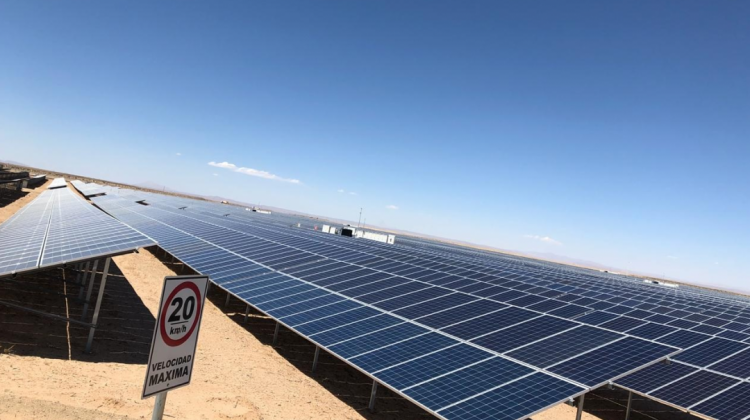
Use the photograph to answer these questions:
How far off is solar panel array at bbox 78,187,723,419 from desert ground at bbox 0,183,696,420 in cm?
189

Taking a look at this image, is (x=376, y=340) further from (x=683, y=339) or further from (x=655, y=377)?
(x=683, y=339)

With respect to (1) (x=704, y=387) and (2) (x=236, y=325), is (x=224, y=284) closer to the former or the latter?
(2) (x=236, y=325)

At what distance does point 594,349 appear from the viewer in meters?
11.4

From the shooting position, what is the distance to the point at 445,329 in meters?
12.9

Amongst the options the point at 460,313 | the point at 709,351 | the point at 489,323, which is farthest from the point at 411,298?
the point at 709,351

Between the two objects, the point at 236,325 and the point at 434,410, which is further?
the point at 236,325

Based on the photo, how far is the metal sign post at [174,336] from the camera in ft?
13.1

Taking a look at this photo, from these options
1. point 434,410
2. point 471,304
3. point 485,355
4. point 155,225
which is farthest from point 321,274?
point 155,225

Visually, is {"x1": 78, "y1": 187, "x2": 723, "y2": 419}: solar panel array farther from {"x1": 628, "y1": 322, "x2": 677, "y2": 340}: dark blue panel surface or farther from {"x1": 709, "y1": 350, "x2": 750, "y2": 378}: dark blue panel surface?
{"x1": 709, "y1": 350, "x2": 750, "y2": 378}: dark blue panel surface

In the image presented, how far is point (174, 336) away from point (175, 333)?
30mm

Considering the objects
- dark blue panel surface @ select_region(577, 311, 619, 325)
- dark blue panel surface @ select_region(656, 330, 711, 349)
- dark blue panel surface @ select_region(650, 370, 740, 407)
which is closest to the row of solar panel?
dark blue panel surface @ select_region(577, 311, 619, 325)

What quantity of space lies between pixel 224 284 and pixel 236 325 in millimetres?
2048

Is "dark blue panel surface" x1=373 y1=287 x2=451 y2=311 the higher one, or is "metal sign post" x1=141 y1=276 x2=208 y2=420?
"metal sign post" x1=141 y1=276 x2=208 y2=420

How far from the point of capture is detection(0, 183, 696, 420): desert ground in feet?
33.3
